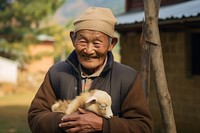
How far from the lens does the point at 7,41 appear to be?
25828mm

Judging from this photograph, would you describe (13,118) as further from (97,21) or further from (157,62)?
(97,21)

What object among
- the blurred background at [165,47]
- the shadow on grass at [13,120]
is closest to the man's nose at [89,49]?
the blurred background at [165,47]

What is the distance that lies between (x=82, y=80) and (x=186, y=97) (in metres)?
7.40

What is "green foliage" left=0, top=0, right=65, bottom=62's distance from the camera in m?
25.4

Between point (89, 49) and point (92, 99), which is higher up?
point (89, 49)

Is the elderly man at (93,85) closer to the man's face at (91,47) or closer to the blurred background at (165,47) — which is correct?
the man's face at (91,47)

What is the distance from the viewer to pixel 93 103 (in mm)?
2168

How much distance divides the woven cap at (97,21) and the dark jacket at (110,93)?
18 cm

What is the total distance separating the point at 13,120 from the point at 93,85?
38.2 feet

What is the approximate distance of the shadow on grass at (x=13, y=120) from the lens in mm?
11414

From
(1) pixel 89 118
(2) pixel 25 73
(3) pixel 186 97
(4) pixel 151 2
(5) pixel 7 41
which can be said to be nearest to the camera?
(1) pixel 89 118

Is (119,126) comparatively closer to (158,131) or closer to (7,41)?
(158,131)

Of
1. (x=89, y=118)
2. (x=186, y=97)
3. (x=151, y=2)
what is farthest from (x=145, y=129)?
(x=186, y=97)

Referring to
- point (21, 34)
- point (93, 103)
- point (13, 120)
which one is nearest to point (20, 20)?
point (21, 34)
